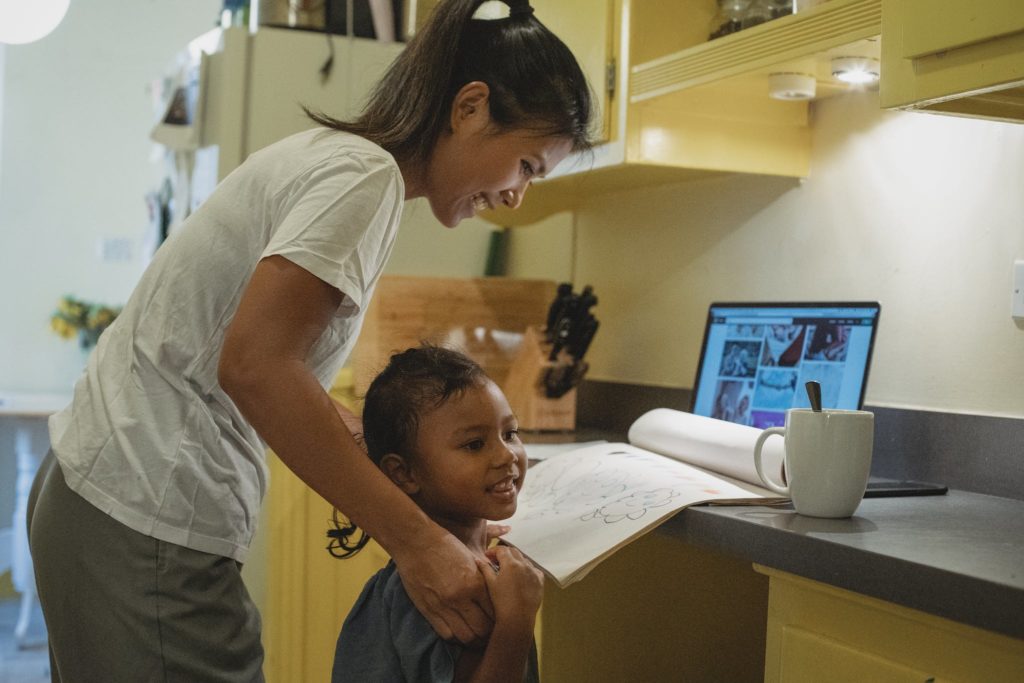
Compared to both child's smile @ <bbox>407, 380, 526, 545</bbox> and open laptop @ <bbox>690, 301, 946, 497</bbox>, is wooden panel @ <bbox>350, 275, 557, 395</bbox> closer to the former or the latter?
open laptop @ <bbox>690, 301, 946, 497</bbox>

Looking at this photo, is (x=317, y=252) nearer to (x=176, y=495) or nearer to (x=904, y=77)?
(x=176, y=495)

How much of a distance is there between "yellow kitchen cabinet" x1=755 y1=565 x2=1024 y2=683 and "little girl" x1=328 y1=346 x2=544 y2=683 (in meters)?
0.25

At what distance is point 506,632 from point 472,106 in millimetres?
548

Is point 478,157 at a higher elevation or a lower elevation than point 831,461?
higher

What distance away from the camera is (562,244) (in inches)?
100

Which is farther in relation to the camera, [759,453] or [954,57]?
[759,453]

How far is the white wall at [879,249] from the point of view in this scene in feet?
4.75

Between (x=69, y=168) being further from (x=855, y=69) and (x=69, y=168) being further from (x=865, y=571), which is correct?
(x=865, y=571)

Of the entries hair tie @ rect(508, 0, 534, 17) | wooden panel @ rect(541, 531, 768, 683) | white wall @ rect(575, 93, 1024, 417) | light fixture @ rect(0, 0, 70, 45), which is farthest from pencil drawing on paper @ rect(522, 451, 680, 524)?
light fixture @ rect(0, 0, 70, 45)

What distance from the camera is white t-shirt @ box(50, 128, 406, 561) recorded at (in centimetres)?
106

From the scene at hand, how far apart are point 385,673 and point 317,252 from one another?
0.42 meters

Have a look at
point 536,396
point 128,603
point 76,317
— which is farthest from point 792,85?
point 76,317

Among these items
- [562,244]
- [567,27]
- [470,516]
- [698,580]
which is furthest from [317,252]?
[562,244]

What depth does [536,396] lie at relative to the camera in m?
2.05
